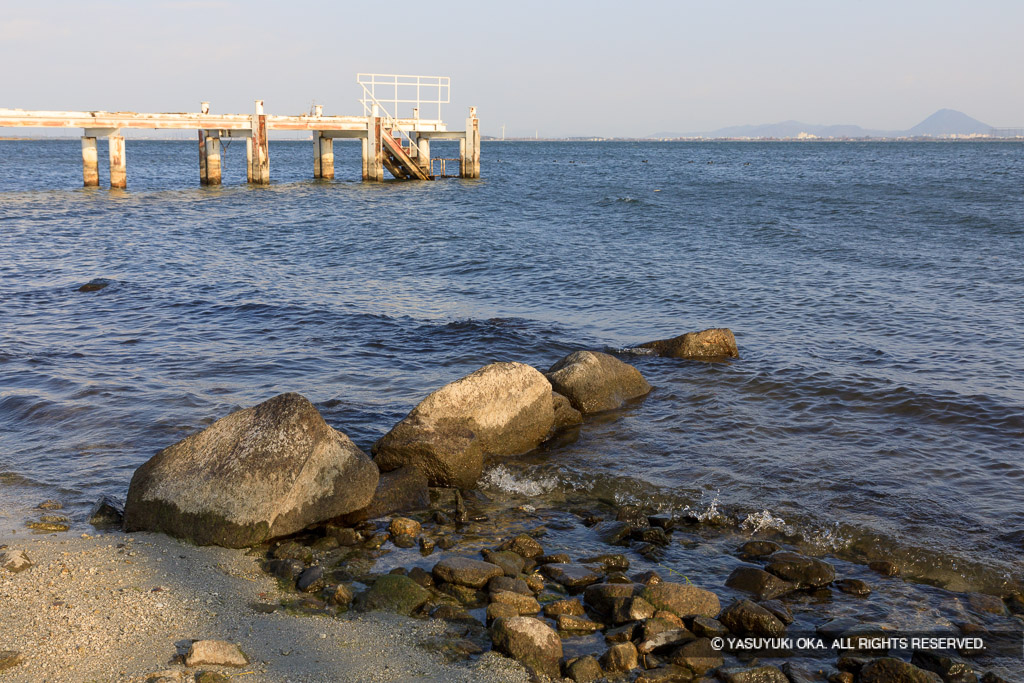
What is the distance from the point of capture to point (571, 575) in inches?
232


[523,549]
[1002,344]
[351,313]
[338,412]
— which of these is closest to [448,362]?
[338,412]

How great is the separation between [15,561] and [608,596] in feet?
13.6

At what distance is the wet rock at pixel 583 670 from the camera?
15.4ft

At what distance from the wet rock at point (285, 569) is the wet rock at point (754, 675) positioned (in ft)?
9.85

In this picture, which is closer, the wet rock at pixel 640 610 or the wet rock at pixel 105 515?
the wet rock at pixel 640 610

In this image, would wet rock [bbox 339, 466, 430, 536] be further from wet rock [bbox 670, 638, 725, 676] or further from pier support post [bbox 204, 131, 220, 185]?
pier support post [bbox 204, 131, 220, 185]

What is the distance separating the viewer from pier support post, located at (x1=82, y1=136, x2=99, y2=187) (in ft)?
123

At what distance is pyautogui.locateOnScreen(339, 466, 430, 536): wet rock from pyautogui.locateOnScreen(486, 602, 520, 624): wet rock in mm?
1995

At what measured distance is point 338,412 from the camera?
32.2 ft

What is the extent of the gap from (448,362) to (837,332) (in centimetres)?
668

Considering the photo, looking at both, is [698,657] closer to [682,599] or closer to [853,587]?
[682,599]

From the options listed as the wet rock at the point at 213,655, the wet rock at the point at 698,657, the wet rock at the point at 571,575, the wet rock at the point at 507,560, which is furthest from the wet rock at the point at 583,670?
the wet rock at the point at 213,655

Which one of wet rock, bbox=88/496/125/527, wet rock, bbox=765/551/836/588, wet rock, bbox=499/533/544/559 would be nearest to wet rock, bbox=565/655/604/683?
wet rock, bbox=499/533/544/559

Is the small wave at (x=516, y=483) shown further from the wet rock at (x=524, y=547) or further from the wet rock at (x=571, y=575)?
the wet rock at (x=571, y=575)
